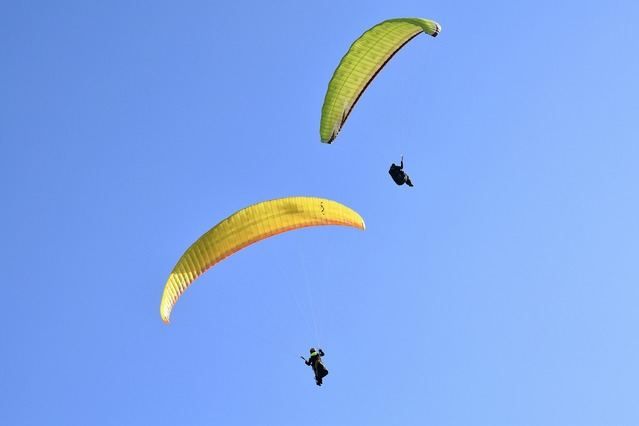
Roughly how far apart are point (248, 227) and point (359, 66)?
5.87 meters

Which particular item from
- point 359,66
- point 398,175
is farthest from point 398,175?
point 359,66

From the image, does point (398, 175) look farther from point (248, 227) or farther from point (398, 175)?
point (248, 227)

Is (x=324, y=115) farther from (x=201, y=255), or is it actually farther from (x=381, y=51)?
(x=201, y=255)

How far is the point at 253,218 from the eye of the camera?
25.4m

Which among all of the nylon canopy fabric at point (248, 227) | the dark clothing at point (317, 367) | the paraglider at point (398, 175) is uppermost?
the paraglider at point (398, 175)

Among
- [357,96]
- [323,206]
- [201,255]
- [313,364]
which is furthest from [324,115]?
[313,364]

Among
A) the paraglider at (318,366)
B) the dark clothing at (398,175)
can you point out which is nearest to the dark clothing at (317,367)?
the paraglider at (318,366)

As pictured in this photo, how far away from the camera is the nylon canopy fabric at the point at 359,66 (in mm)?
25938

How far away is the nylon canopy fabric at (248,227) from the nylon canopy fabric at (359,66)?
8.13ft

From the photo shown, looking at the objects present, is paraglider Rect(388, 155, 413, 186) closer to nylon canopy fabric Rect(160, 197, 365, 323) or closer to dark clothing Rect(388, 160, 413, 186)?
dark clothing Rect(388, 160, 413, 186)

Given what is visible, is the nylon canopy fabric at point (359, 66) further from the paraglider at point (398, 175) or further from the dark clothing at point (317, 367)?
the dark clothing at point (317, 367)

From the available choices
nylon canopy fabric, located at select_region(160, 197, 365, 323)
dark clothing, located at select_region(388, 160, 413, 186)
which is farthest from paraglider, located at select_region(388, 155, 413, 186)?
nylon canopy fabric, located at select_region(160, 197, 365, 323)

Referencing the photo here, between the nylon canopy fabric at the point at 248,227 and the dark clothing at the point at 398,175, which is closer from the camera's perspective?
the nylon canopy fabric at the point at 248,227

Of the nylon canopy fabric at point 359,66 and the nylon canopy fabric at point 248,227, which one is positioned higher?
the nylon canopy fabric at point 359,66
